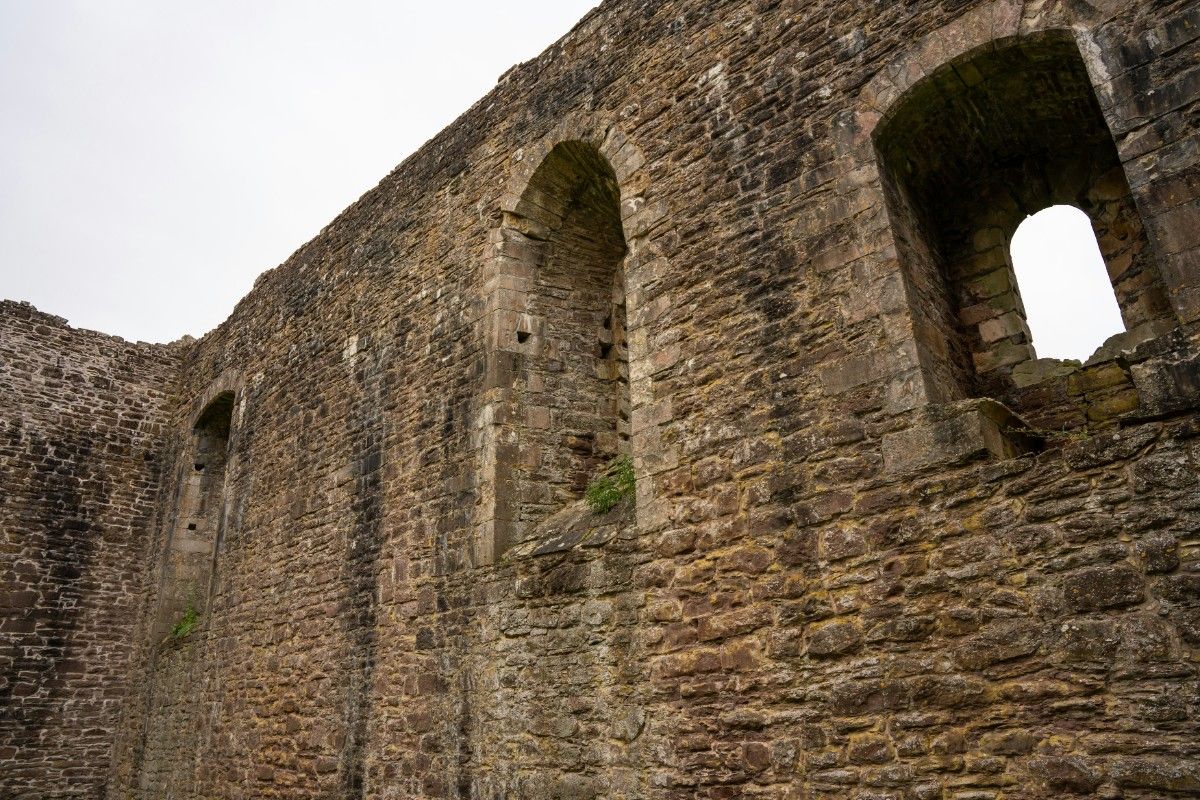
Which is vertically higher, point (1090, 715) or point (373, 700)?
point (373, 700)

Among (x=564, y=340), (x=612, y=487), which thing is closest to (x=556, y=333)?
(x=564, y=340)

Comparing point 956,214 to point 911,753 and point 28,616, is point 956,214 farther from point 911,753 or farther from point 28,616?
point 28,616

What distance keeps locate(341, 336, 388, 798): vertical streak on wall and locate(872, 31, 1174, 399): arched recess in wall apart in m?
4.96

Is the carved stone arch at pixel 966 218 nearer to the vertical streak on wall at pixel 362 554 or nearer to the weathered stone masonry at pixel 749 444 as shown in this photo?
the weathered stone masonry at pixel 749 444

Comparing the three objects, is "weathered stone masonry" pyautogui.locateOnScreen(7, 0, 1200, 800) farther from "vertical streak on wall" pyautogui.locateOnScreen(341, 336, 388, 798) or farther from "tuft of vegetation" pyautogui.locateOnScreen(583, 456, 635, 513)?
"tuft of vegetation" pyautogui.locateOnScreen(583, 456, 635, 513)

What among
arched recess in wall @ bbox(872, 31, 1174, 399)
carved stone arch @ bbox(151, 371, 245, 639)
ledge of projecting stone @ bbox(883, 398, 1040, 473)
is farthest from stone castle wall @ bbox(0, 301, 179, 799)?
arched recess in wall @ bbox(872, 31, 1174, 399)

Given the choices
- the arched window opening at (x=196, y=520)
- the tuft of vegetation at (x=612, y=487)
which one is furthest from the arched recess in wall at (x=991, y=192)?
the arched window opening at (x=196, y=520)

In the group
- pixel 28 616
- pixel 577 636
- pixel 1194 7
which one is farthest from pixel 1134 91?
pixel 28 616

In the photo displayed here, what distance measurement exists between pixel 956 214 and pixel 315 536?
6.36m

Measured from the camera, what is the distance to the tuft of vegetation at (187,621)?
11.0 m

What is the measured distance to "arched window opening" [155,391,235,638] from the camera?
1154 cm

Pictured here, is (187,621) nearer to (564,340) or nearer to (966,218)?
(564,340)

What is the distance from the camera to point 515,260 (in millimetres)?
7230

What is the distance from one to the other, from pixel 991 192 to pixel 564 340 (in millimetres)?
3407
